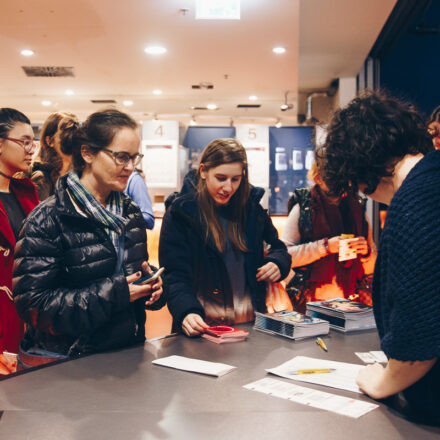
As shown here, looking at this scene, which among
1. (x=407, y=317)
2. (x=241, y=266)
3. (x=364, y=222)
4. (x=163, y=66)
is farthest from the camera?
(x=163, y=66)

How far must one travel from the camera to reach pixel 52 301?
1570 mm

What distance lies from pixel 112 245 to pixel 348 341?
39.0 inches

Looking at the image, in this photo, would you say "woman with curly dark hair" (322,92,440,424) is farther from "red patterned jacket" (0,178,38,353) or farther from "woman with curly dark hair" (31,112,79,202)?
"woman with curly dark hair" (31,112,79,202)

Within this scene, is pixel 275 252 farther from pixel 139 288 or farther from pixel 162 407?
pixel 162 407

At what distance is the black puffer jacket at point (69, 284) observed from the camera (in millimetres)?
1571

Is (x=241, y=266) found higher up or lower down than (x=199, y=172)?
lower down

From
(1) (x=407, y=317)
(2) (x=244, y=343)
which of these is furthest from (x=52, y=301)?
(1) (x=407, y=317)

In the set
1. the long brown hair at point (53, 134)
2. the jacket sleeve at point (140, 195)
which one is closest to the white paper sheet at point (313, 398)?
the long brown hair at point (53, 134)

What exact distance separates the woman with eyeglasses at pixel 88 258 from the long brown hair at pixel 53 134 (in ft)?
2.51

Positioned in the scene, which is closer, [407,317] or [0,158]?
[407,317]

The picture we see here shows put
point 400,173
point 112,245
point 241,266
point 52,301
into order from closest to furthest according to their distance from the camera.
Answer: point 400,173 < point 52,301 < point 112,245 < point 241,266

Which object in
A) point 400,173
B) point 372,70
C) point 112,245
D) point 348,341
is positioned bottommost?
point 348,341

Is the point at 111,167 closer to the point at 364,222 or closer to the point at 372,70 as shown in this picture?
the point at 364,222

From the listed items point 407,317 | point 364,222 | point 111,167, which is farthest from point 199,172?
point 407,317
